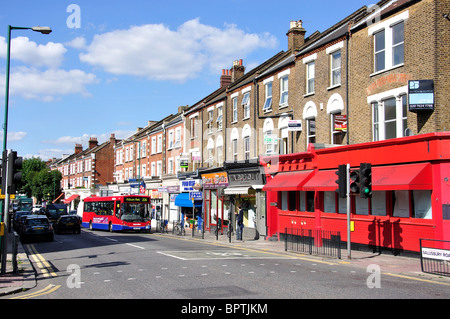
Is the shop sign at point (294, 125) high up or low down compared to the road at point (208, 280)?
up

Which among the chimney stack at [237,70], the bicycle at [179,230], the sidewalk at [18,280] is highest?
the chimney stack at [237,70]

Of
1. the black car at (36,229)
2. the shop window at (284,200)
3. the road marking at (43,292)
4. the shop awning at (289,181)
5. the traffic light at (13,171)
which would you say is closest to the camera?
the road marking at (43,292)

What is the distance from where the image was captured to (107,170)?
76562mm

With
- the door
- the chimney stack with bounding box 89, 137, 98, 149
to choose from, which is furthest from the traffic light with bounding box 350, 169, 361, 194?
the chimney stack with bounding box 89, 137, 98, 149

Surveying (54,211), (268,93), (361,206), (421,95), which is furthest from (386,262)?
(54,211)

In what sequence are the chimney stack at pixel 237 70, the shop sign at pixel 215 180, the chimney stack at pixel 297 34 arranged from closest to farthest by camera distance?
the chimney stack at pixel 297 34
the shop sign at pixel 215 180
the chimney stack at pixel 237 70

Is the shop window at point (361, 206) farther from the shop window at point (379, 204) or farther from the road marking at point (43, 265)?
the road marking at point (43, 265)

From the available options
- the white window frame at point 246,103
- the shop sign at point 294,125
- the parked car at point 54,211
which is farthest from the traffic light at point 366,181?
the parked car at point 54,211

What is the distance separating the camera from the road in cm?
1012

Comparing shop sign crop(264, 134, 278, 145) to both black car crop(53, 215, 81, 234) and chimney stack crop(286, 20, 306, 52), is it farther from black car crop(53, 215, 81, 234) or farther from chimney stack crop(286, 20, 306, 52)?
black car crop(53, 215, 81, 234)

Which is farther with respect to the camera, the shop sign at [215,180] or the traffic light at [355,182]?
the shop sign at [215,180]

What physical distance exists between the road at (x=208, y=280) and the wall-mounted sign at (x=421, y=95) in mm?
6734

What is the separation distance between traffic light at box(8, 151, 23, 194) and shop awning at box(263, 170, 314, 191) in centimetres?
1400

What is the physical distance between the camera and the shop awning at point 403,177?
16609mm
